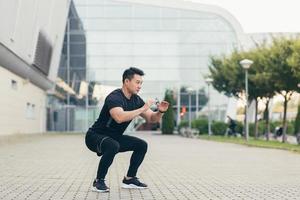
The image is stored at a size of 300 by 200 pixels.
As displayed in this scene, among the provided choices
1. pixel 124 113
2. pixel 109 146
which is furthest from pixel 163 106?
pixel 109 146

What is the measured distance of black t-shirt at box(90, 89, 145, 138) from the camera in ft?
23.5

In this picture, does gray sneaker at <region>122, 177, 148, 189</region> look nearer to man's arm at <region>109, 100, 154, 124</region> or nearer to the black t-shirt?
the black t-shirt

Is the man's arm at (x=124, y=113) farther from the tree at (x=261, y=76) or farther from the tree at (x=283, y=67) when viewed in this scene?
the tree at (x=261, y=76)

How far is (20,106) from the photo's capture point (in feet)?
111

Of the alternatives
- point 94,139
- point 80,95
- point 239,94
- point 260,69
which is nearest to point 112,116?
point 94,139

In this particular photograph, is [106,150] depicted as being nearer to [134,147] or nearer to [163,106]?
[134,147]

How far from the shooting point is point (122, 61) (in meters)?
50.7

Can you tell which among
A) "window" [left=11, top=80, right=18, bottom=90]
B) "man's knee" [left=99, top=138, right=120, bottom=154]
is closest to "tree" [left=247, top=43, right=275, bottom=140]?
"window" [left=11, top=80, right=18, bottom=90]

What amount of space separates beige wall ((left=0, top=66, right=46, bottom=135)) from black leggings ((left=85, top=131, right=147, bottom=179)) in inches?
837

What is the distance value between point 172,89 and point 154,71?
89.7 inches

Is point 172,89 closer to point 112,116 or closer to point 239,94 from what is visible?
point 239,94

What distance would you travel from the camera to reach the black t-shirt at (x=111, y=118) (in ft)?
23.5

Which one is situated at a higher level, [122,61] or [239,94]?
[122,61]

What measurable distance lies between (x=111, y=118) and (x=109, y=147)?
1.21 feet
